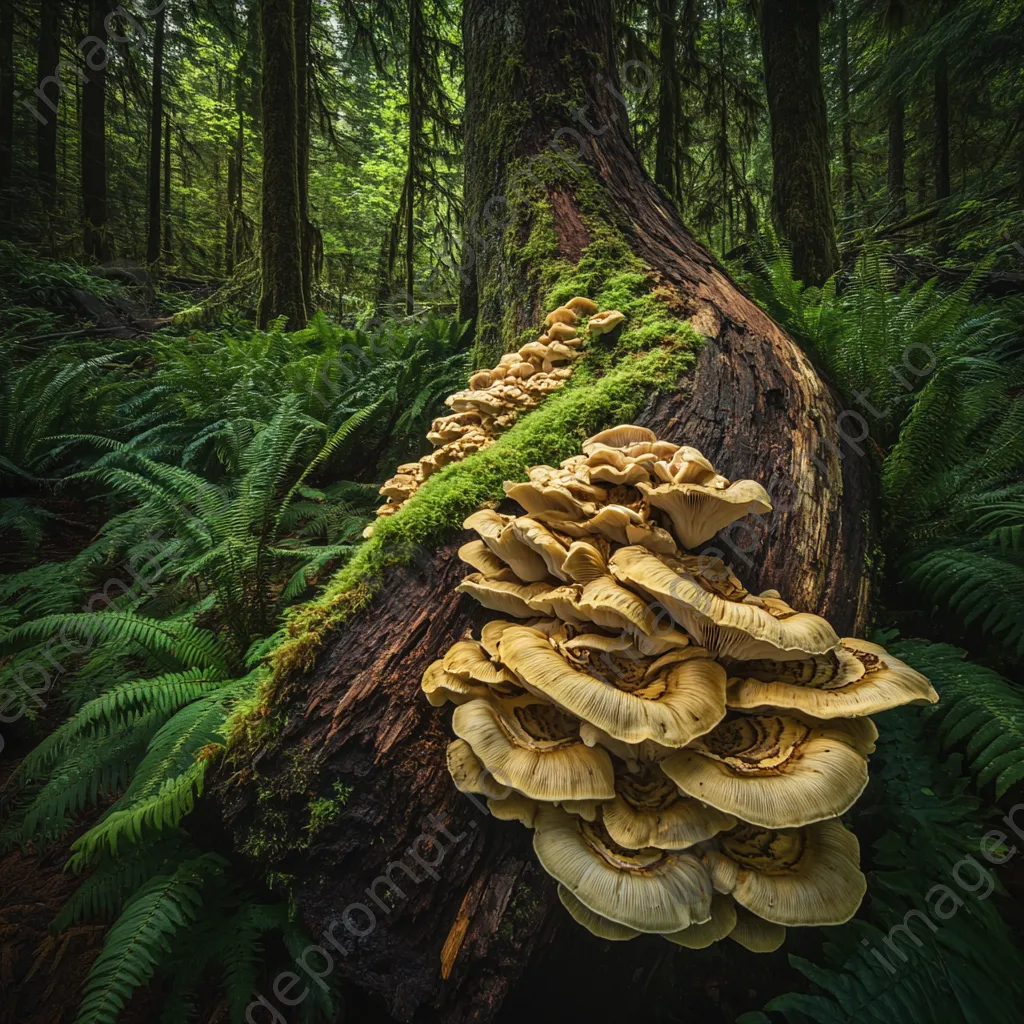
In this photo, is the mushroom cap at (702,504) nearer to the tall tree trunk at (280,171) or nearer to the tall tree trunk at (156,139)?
the tall tree trunk at (280,171)

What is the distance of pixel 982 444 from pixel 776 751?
3002 mm

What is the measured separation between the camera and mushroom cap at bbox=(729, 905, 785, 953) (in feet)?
5.33

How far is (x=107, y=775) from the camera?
2.53 meters

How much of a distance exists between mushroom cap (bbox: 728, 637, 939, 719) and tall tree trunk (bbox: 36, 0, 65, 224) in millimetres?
18980

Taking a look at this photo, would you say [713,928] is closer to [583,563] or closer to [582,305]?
[583,563]

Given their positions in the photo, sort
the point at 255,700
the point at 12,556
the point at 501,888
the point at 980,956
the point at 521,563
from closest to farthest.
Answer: the point at 980,956
the point at 501,888
the point at 521,563
the point at 255,700
the point at 12,556

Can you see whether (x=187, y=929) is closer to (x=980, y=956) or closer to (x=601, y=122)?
(x=980, y=956)

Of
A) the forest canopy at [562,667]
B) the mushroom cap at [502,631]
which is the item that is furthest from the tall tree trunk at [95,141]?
the mushroom cap at [502,631]

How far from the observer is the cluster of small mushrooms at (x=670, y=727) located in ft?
5.11

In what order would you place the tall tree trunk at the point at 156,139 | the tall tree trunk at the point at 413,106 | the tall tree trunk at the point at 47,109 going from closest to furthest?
1. the tall tree trunk at the point at 413,106
2. the tall tree trunk at the point at 47,109
3. the tall tree trunk at the point at 156,139

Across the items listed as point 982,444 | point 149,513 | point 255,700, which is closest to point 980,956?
point 255,700

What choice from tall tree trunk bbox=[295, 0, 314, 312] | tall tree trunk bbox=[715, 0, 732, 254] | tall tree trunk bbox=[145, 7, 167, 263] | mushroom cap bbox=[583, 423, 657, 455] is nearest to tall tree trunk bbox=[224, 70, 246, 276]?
tall tree trunk bbox=[145, 7, 167, 263]

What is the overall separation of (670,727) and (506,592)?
718 millimetres

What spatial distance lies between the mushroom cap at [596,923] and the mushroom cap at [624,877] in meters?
0.07
